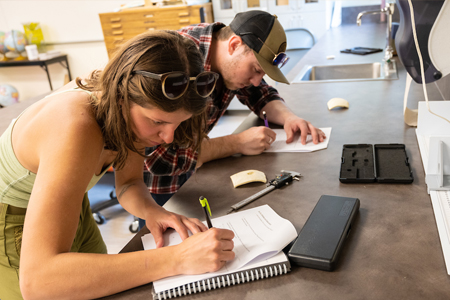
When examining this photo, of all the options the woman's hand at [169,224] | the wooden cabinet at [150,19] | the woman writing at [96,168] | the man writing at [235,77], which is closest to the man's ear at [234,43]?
the man writing at [235,77]

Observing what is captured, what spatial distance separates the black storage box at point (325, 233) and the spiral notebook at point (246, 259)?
0.03 m

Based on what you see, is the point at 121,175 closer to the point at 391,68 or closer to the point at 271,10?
the point at 391,68

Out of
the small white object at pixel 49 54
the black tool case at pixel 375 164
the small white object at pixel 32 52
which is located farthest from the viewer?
the small white object at pixel 49 54

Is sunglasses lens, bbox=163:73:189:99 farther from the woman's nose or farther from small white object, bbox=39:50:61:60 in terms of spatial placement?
small white object, bbox=39:50:61:60

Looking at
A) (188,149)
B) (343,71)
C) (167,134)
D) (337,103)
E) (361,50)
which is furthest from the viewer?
(361,50)

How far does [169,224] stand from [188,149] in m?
0.45

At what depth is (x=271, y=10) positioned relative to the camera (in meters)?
4.80

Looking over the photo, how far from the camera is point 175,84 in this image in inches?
35.1

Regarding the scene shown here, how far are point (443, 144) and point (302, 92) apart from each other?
115 centimetres

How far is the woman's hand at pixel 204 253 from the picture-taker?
789 millimetres

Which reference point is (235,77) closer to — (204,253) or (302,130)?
(302,130)

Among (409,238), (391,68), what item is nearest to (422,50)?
(409,238)

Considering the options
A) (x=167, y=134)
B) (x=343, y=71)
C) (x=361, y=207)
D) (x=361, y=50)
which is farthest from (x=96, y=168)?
(x=361, y=50)

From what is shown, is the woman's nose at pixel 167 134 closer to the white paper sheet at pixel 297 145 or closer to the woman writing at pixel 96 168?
the woman writing at pixel 96 168
